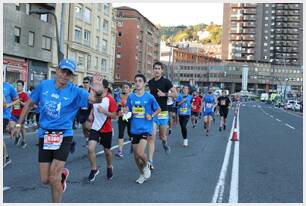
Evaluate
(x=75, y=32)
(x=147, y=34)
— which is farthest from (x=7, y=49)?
(x=147, y=34)

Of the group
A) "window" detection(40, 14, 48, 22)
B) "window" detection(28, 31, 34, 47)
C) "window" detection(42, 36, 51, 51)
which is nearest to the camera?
"window" detection(28, 31, 34, 47)

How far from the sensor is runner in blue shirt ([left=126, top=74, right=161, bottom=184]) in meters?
7.44

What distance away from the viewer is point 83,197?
6.19 m

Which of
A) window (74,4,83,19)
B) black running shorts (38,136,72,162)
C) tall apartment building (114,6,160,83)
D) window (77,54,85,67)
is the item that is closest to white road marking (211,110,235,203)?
black running shorts (38,136,72,162)

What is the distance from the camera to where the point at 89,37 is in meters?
54.3

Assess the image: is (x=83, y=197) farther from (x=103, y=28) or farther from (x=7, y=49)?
(x=103, y=28)

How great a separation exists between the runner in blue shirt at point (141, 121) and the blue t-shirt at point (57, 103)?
2101mm

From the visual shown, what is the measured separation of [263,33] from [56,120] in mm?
150951

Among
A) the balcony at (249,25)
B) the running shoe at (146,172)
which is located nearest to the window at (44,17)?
the running shoe at (146,172)

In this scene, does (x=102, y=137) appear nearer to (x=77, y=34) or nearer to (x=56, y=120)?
(x=56, y=120)

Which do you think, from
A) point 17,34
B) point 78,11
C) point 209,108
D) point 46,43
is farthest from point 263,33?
point 209,108

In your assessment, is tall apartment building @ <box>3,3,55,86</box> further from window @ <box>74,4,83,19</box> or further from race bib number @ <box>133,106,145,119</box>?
race bib number @ <box>133,106,145,119</box>

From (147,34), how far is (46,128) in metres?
97.8

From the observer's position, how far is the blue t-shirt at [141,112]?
24.6ft
